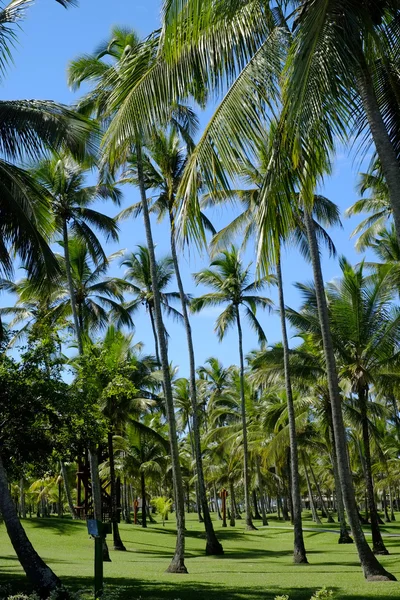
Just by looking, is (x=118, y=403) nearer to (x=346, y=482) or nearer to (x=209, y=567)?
(x=209, y=567)

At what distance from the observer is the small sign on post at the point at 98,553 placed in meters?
6.81

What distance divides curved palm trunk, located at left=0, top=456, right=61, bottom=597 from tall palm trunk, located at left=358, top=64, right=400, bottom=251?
22.9 ft

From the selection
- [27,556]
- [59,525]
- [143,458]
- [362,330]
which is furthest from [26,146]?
[143,458]

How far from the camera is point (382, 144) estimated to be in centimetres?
721

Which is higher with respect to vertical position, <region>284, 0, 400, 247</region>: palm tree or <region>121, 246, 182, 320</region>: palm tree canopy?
<region>121, 246, 182, 320</region>: palm tree canopy

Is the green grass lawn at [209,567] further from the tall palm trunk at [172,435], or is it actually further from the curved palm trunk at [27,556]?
the curved palm trunk at [27,556]

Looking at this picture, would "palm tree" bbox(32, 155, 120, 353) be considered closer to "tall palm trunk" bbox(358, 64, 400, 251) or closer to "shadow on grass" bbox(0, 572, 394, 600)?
"shadow on grass" bbox(0, 572, 394, 600)

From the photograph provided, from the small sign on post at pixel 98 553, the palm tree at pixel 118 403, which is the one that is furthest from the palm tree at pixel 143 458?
the small sign on post at pixel 98 553

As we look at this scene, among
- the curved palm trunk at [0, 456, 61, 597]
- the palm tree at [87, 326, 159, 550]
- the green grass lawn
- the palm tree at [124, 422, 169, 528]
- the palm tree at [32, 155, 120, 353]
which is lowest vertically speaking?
the green grass lawn

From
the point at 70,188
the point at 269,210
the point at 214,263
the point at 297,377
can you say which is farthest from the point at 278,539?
the point at 269,210

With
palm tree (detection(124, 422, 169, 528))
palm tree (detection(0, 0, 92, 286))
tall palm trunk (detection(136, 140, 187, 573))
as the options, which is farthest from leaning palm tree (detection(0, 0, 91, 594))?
palm tree (detection(124, 422, 169, 528))

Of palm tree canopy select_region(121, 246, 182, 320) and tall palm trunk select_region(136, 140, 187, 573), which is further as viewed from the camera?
palm tree canopy select_region(121, 246, 182, 320)

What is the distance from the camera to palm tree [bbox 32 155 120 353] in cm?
2469

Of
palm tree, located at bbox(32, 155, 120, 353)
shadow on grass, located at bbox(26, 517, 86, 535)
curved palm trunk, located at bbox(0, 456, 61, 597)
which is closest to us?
curved palm trunk, located at bbox(0, 456, 61, 597)
